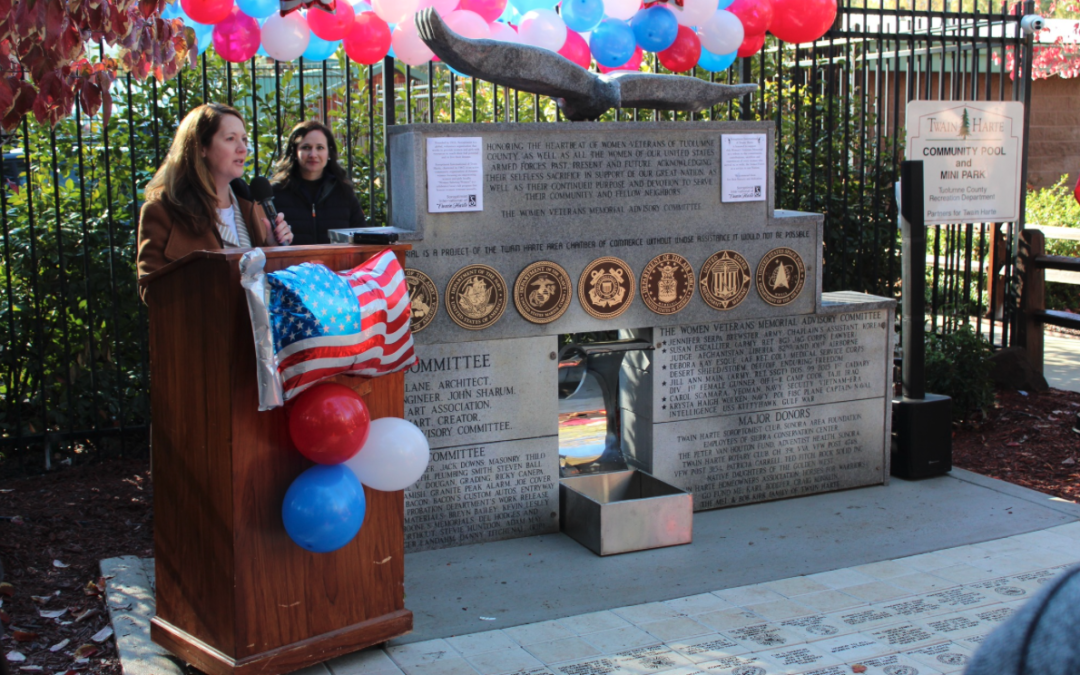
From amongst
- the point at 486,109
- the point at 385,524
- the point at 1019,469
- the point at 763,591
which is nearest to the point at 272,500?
the point at 385,524

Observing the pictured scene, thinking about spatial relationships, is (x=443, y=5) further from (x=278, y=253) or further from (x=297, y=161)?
(x=278, y=253)

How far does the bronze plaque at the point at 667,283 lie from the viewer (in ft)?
16.7

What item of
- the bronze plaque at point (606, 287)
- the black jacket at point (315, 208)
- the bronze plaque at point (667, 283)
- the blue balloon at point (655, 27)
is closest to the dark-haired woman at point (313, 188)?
the black jacket at point (315, 208)

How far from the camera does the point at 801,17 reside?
237 inches

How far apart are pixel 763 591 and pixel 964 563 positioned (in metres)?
1.01

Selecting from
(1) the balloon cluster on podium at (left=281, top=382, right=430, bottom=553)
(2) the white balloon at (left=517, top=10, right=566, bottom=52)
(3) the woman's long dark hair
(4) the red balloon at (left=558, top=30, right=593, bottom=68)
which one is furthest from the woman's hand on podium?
(4) the red balloon at (left=558, top=30, right=593, bottom=68)

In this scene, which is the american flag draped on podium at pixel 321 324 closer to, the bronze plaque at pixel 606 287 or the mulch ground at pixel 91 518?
the mulch ground at pixel 91 518

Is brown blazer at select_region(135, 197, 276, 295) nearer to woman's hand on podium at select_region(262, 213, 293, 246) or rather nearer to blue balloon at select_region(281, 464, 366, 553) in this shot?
woman's hand on podium at select_region(262, 213, 293, 246)

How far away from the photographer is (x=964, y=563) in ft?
14.8

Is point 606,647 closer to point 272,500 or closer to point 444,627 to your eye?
point 444,627

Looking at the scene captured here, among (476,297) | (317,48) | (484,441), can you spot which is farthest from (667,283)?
(317,48)

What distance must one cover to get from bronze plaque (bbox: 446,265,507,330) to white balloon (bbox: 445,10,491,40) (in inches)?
58.1

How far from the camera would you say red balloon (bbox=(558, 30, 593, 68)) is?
229 inches

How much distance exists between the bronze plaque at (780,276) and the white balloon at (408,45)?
7.10 feet
